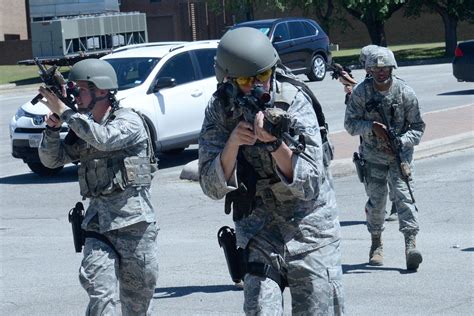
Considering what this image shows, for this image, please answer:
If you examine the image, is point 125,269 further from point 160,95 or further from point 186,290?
point 160,95

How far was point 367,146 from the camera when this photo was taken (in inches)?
342

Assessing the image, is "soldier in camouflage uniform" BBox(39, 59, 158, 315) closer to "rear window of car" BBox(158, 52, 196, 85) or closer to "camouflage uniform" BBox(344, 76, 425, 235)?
Result: "camouflage uniform" BBox(344, 76, 425, 235)

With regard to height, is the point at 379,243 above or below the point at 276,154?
below

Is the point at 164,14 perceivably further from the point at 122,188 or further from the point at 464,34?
the point at 122,188

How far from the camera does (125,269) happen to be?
238 inches

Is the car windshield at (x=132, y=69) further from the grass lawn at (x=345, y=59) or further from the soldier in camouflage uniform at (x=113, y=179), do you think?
the grass lawn at (x=345, y=59)

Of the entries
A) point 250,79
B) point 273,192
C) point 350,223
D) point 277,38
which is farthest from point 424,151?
point 277,38

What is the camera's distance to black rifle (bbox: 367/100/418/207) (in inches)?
331

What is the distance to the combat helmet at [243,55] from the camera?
462cm

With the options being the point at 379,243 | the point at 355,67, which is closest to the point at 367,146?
the point at 379,243

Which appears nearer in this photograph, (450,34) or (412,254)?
(412,254)

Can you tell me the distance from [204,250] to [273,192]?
5086 millimetres

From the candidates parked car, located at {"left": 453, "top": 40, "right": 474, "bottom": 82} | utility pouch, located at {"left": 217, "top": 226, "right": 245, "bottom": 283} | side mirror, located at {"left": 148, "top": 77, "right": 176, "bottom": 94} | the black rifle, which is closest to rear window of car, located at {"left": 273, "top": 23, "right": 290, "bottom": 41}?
parked car, located at {"left": 453, "top": 40, "right": 474, "bottom": 82}

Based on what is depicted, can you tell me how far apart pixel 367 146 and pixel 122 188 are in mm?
3199
